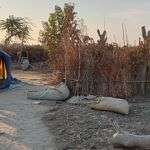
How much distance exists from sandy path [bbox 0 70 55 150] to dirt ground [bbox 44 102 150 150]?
19cm

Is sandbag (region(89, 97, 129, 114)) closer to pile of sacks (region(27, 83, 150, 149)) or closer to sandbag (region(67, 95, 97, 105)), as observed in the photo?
pile of sacks (region(27, 83, 150, 149))

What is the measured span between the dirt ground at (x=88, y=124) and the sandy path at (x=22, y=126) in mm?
194

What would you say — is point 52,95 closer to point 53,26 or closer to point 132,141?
point 132,141

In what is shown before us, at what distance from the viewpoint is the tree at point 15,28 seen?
3083cm

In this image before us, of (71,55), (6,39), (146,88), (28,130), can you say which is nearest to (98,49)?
(71,55)

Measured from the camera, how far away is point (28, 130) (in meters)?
8.95

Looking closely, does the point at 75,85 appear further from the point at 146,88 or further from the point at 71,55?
the point at 146,88

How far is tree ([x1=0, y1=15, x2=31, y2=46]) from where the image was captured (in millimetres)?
30828

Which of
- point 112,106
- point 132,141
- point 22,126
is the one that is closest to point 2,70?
point 112,106

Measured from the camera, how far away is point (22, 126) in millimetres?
9281

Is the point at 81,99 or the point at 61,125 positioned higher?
the point at 81,99

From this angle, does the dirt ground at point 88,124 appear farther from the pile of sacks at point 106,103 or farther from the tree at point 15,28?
the tree at point 15,28

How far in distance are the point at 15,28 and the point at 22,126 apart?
880 inches

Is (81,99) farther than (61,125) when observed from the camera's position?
Yes
